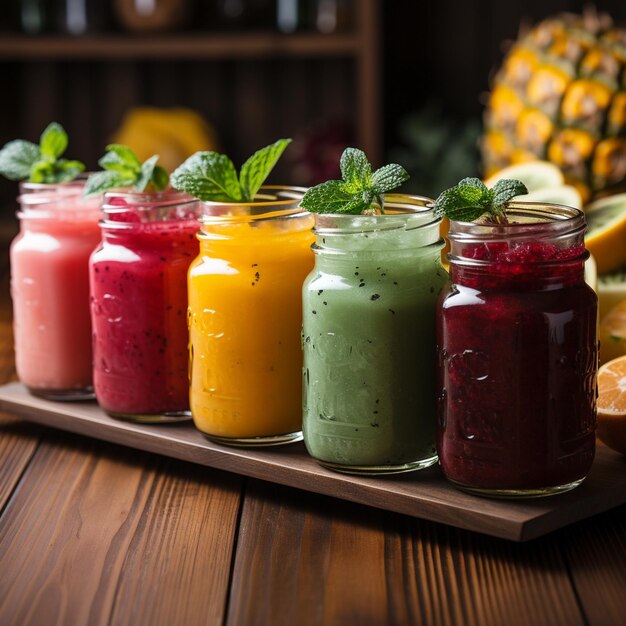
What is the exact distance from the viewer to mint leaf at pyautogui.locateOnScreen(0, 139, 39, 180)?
143cm

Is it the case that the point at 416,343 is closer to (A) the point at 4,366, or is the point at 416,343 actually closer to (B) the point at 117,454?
(B) the point at 117,454

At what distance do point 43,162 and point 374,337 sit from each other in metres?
0.58

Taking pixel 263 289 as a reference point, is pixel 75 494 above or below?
below

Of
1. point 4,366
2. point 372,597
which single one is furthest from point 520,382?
point 4,366

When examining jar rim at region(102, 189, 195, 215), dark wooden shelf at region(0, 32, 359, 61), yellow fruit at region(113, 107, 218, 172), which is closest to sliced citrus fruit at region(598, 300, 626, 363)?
jar rim at region(102, 189, 195, 215)

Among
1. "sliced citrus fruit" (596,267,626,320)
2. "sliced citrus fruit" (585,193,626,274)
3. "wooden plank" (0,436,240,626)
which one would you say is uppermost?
"sliced citrus fruit" (585,193,626,274)

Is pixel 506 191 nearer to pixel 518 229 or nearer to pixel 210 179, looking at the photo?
pixel 518 229

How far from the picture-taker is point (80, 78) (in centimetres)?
321

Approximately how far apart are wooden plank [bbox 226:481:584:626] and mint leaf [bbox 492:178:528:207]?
0.31m

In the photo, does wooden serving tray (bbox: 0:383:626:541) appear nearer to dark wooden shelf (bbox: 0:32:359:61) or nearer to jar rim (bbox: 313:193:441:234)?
jar rim (bbox: 313:193:441:234)

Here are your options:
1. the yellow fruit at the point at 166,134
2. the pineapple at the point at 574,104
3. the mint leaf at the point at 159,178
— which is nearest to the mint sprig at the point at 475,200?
the mint leaf at the point at 159,178

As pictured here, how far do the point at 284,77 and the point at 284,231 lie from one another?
2.02 m

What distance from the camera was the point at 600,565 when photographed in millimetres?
976

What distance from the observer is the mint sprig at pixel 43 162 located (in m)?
1.41
